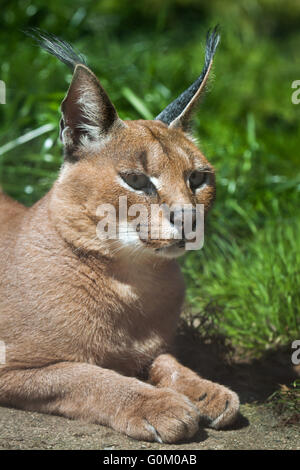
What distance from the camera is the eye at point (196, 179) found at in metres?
2.77

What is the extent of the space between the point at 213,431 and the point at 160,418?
30cm

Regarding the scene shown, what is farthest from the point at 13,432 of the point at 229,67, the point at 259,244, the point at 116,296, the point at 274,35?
the point at 274,35

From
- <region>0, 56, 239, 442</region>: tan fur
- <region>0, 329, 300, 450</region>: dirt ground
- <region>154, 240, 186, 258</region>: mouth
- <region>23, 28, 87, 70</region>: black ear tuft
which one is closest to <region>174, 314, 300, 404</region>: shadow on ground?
<region>0, 329, 300, 450</region>: dirt ground

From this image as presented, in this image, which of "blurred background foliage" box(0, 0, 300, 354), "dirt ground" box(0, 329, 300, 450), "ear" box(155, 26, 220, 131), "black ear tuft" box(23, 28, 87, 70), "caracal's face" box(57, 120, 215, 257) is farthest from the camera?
"blurred background foliage" box(0, 0, 300, 354)

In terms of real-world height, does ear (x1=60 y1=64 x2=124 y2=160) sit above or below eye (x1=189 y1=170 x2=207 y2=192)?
above

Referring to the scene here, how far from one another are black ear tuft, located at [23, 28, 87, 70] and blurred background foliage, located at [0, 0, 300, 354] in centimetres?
55

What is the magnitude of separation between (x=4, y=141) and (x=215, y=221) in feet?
5.57

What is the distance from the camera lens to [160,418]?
2371 millimetres

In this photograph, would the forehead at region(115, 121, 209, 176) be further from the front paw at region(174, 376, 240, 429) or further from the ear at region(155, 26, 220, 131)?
the front paw at region(174, 376, 240, 429)

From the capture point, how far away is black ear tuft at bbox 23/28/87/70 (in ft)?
8.60

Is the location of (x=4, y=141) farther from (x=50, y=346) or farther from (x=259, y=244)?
(x=50, y=346)

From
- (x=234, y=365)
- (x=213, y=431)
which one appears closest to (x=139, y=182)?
(x=213, y=431)

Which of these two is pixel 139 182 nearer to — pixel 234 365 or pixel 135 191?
pixel 135 191

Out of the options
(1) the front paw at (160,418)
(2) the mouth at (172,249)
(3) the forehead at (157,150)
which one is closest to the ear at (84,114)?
(3) the forehead at (157,150)
